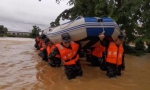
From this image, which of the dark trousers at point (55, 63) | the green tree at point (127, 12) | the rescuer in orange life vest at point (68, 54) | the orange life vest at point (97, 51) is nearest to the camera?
the rescuer in orange life vest at point (68, 54)

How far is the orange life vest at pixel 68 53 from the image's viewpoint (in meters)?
3.90

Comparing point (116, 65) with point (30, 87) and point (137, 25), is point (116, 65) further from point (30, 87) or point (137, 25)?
point (137, 25)

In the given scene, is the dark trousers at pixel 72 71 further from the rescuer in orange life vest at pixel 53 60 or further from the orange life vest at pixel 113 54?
the rescuer in orange life vest at pixel 53 60

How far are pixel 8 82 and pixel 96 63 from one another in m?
2.63

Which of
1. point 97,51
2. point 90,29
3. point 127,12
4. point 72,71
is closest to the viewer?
point 90,29

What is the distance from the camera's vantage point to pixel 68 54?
12.9ft

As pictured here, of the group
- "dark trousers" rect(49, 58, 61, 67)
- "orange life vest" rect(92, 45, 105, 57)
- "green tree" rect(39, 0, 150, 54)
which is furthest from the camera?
"green tree" rect(39, 0, 150, 54)

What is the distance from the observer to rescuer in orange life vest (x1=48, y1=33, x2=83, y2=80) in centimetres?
388

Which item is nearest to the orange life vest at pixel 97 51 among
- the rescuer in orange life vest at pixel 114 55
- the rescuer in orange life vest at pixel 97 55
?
the rescuer in orange life vest at pixel 97 55

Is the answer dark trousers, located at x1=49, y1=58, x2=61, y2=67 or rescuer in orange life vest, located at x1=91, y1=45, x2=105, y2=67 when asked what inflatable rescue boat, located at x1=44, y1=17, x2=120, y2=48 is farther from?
dark trousers, located at x1=49, y1=58, x2=61, y2=67

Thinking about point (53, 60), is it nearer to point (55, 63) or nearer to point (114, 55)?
point (55, 63)

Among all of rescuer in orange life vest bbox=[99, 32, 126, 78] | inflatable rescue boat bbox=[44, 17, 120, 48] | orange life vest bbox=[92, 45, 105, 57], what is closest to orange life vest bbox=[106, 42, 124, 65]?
rescuer in orange life vest bbox=[99, 32, 126, 78]

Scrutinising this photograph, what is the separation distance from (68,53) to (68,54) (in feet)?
0.08

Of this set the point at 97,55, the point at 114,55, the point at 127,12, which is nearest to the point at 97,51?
the point at 97,55
